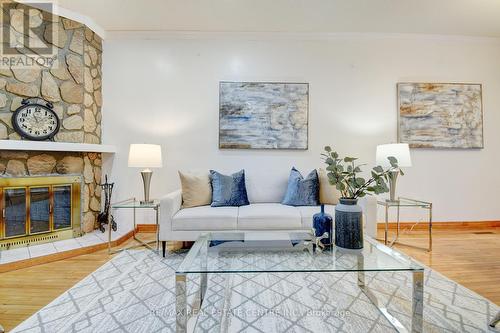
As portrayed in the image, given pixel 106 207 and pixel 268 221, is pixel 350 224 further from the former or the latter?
pixel 106 207

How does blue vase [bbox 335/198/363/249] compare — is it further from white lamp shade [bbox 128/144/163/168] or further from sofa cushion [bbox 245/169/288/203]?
white lamp shade [bbox 128/144/163/168]

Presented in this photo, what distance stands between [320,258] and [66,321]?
5.08 feet

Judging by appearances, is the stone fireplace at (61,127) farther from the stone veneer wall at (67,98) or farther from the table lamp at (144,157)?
the table lamp at (144,157)

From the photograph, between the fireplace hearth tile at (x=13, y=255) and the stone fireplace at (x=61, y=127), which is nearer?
the fireplace hearth tile at (x=13, y=255)

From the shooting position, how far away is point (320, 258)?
1431 millimetres

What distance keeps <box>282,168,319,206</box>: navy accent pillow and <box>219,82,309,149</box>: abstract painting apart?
70cm

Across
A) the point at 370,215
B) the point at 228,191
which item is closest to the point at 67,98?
the point at 228,191

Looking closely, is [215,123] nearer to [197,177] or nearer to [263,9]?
[197,177]

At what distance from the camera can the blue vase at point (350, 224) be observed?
1.50 meters

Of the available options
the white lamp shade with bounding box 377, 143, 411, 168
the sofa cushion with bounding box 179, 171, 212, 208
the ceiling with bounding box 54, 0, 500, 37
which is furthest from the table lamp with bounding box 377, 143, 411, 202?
the sofa cushion with bounding box 179, 171, 212, 208

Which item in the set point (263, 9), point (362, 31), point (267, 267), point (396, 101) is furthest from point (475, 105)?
point (267, 267)

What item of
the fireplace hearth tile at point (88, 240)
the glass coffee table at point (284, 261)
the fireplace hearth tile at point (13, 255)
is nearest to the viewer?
the glass coffee table at point (284, 261)

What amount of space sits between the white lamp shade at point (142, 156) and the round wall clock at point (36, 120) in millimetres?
902

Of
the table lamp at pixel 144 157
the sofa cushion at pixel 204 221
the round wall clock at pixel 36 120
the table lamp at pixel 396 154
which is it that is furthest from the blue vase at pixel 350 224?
the round wall clock at pixel 36 120
